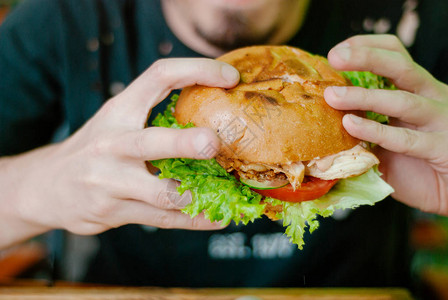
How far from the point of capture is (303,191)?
1365 millimetres

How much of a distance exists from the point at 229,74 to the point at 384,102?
1.86 ft

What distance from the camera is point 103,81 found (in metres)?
2.22

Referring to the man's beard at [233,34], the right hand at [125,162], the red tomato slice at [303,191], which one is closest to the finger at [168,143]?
the right hand at [125,162]

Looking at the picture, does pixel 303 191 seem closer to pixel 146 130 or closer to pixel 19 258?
pixel 146 130

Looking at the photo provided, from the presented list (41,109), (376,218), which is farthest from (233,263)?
(41,109)

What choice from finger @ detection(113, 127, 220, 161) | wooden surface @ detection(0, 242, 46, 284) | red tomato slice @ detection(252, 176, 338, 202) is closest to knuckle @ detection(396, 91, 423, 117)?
red tomato slice @ detection(252, 176, 338, 202)

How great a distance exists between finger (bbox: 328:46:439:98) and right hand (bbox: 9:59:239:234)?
16.0 inches

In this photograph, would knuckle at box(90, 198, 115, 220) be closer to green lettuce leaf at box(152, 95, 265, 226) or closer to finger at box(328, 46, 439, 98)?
green lettuce leaf at box(152, 95, 265, 226)

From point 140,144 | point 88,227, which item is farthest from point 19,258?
point 140,144

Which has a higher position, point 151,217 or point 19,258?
point 151,217

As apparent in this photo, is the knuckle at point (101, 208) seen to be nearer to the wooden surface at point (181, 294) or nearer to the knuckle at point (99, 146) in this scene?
the knuckle at point (99, 146)

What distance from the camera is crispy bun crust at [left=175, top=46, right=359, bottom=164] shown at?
125 centimetres

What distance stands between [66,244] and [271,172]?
2.32 m

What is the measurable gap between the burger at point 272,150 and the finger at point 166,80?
0.29 ft
